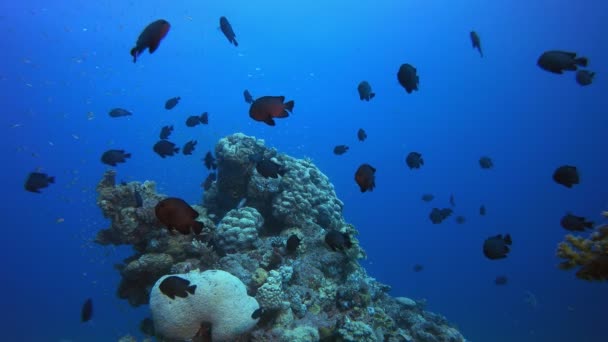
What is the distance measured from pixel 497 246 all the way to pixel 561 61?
3.44m

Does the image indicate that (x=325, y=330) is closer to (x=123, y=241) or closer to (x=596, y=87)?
(x=123, y=241)

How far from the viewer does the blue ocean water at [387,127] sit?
6544 centimetres

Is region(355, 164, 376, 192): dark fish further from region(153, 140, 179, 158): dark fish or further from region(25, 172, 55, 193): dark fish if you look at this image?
region(25, 172, 55, 193): dark fish

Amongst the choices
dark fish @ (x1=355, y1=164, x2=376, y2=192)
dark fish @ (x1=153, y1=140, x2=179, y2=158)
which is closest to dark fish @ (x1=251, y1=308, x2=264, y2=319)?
dark fish @ (x1=355, y1=164, x2=376, y2=192)

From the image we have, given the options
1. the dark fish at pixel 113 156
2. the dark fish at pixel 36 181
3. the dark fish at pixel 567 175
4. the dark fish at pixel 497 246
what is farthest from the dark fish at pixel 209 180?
the dark fish at pixel 567 175

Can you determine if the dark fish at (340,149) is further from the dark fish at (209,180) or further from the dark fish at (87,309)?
the dark fish at (87,309)

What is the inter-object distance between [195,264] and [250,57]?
95.6 metres

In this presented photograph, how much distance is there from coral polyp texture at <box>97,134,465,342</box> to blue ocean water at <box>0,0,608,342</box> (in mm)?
46894

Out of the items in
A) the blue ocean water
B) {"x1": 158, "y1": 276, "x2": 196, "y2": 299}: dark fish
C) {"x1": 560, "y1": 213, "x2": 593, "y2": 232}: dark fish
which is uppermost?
the blue ocean water

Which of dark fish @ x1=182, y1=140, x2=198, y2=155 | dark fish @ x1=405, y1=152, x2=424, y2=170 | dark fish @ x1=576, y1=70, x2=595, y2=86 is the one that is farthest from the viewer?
dark fish @ x1=182, y1=140, x2=198, y2=155

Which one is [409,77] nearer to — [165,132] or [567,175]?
[567,175]

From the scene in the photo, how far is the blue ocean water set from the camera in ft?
215

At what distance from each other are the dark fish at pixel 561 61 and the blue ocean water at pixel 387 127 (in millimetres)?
49829

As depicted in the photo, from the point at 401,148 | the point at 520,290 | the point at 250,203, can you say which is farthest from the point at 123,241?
the point at 401,148
